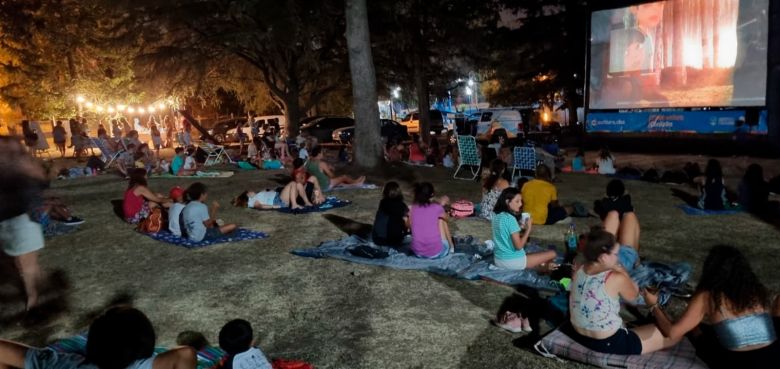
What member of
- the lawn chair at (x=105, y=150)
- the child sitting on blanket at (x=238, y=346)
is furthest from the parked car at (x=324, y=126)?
the child sitting on blanket at (x=238, y=346)

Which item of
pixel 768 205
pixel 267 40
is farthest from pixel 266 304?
pixel 267 40

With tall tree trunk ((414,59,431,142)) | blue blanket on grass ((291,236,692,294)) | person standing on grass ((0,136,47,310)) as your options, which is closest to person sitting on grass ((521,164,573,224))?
blue blanket on grass ((291,236,692,294))

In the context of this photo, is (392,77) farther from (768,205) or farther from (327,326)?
(327,326)

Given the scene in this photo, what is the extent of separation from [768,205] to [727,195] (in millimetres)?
1063

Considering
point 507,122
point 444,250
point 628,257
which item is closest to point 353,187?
point 444,250

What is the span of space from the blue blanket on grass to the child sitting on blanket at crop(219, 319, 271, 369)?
2.98 meters

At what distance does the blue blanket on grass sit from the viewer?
207 inches

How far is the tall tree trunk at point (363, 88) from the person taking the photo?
13266 millimetres

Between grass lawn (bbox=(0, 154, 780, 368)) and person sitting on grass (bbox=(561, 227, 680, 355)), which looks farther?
grass lawn (bbox=(0, 154, 780, 368))

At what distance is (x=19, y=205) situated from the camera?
482 centimetres

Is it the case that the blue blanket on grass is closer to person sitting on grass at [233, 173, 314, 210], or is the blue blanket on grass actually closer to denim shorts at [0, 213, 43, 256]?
person sitting on grass at [233, 173, 314, 210]

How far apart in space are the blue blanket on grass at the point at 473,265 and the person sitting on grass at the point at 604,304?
3.68 ft

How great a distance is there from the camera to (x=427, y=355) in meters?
4.12

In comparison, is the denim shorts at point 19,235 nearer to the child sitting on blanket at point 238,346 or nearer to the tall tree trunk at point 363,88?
the child sitting on blanket at point 238,346
